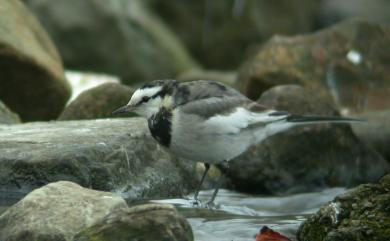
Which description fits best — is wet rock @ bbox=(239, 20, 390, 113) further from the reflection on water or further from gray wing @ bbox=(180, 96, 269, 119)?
gray wing @ bbox=(180, 96, 269, 119)

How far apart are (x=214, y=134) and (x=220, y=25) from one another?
402 inches

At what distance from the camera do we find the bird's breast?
27.3 ft

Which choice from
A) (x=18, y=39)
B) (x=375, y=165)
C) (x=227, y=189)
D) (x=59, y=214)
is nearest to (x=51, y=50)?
(x=18, y=39)

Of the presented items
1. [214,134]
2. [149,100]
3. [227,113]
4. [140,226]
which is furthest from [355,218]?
[149,100]

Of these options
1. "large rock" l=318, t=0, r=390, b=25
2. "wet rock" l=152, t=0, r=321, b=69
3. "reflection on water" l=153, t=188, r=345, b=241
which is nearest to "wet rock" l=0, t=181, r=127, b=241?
"reflection on water" l=153, t=188, r=345, b=241

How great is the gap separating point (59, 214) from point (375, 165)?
4.70 m

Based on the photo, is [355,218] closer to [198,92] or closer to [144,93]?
[198,92]

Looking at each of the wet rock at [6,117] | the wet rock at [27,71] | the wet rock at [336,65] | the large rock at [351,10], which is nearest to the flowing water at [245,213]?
the wet rock at [6,117]

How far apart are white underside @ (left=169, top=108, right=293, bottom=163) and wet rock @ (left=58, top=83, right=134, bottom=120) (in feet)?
6.40

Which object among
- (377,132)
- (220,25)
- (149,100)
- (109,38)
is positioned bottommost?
(109,38)

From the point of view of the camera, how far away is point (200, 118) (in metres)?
8.34

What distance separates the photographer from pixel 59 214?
22.0 feet

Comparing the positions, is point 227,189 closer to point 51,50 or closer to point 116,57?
point 51,50

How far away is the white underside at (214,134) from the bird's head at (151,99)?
0.20 meters
